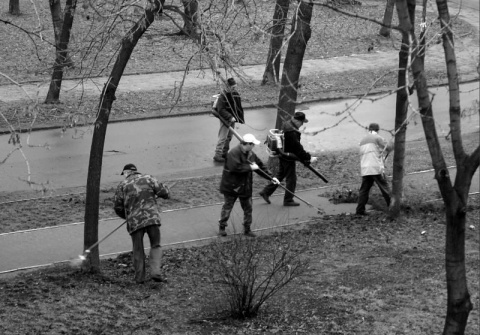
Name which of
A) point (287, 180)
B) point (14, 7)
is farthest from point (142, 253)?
point (14, 7)

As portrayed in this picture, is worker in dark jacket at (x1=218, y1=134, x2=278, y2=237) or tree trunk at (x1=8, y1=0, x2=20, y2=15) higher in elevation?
tree trunk at (x1=8, y1=0, x2=20, y2=15)

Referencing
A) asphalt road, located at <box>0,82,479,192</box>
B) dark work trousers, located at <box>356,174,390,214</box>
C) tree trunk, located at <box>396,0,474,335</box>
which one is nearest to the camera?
tree trunk, located at <box>396,0,474,335</box>

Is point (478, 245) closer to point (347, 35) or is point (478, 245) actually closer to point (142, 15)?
point (142, 15)

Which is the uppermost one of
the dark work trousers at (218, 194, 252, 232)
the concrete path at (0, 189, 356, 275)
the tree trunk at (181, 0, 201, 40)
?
the tree trunk at (181, 0, 201, 40)

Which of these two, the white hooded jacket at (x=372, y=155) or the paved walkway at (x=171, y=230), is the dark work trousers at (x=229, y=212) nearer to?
the paved walkway at (x=171, y=230)

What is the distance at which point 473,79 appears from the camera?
24078mm

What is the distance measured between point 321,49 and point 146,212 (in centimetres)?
Answer: 1893

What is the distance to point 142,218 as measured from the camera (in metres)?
10.0

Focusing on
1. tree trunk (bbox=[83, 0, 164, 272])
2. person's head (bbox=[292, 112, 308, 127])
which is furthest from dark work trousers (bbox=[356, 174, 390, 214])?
tree trunk (bbox=[83, 0, 164, 272])

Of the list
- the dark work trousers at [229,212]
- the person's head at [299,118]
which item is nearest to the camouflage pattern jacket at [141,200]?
the dark work trousers at [229,212]

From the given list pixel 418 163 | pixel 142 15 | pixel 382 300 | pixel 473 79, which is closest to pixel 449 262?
pixel 382 300

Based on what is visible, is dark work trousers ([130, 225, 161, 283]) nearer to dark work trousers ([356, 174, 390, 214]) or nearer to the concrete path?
the concrete path

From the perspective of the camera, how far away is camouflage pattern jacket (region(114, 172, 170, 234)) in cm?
Result: 1003

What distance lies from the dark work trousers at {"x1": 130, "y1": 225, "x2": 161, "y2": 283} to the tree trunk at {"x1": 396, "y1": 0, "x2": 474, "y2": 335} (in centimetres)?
393
